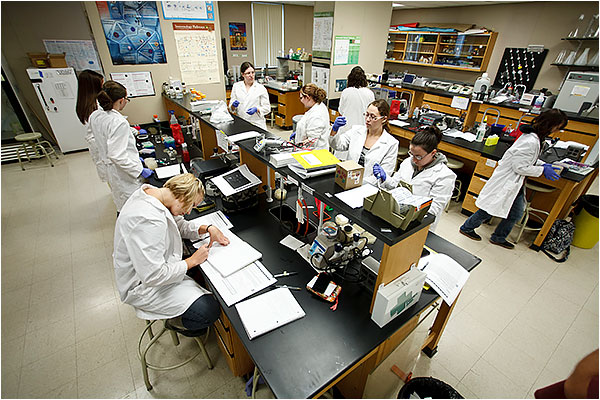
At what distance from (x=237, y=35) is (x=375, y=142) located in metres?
6.86

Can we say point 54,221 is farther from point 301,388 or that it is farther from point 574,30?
point 574,30

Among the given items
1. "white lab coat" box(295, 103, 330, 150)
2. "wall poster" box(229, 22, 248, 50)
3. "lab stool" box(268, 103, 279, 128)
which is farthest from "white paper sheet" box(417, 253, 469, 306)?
"wall poster" box(229, 22, 248, 50)

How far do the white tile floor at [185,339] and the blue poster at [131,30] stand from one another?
2173mm

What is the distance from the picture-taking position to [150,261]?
1.34 meters

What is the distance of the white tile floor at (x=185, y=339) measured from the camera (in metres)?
1.81

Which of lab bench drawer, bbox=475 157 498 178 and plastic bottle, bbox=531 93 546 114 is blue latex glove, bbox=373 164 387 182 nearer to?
lab bench drawer, bbox=475 157 498 178

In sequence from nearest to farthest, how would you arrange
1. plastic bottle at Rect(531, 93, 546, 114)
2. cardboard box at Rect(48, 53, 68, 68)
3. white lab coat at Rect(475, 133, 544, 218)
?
white lab coat at Rect(475, 133, 544, 218), plastic bottle at Rect(531, 93, 546, 114), cardboard box at Rect(48, 53, 68, 68)

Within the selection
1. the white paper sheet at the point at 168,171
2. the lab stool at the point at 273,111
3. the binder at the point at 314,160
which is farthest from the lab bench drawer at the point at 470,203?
the lab stool at the point at 273,111

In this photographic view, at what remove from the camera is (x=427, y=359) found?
Answer: 1987mm

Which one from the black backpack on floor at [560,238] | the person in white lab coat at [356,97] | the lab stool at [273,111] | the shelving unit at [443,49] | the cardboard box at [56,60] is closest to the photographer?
the black backpack on floor at [560,238]

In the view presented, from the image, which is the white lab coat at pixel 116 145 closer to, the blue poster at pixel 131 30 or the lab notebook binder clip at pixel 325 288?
the blue poster at pixel 131 30

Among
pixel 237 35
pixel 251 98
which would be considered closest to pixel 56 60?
pixel 251 98

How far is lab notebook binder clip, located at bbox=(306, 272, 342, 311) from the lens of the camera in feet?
4.59

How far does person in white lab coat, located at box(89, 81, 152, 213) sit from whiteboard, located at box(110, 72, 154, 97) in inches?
55.0
